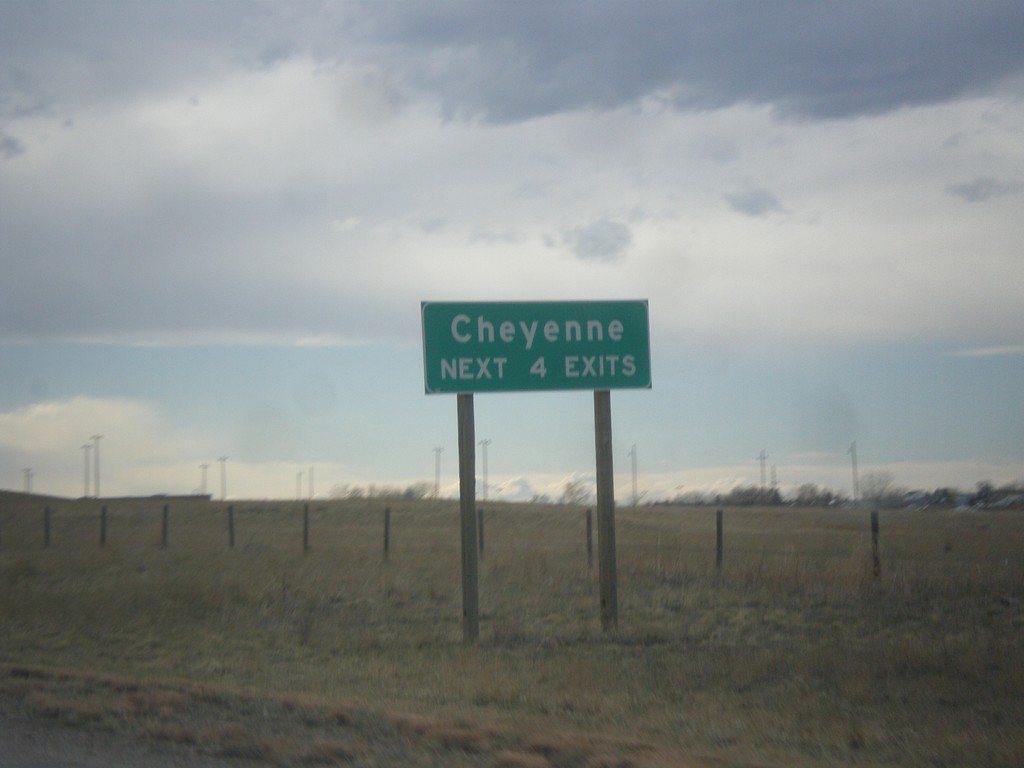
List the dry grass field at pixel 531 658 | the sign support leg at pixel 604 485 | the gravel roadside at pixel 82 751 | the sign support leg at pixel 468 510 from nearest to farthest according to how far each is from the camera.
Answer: the gravel roadside at pixel 82 751, the dry grass field at pixel 531 658, the sign support leg at pixel 468 510, the sign support leg at pixel 604 485

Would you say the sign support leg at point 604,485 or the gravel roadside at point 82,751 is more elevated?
the sign support leg at point 604,485

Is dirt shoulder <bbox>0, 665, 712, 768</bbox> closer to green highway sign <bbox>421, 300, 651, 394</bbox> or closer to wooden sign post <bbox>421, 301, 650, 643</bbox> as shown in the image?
wooden sign post <bbox>421, 301, 650, 643</bbox>

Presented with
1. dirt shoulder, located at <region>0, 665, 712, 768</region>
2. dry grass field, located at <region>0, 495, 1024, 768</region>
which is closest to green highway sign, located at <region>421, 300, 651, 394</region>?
dry grass field, located at <region>0, 495, 1024, 768</region>

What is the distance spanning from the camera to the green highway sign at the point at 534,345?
599 inches

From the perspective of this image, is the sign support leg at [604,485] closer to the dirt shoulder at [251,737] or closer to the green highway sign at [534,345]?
the green highway sign at [534,345]

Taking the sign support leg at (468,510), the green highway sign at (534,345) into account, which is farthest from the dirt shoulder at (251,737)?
the green highway sign at (534,345)

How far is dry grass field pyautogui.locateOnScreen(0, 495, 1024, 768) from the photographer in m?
8.20

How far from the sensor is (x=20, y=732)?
8398 millimetres

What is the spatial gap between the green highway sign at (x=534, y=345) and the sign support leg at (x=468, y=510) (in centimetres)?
47

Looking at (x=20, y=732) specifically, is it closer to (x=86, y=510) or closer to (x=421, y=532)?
(x=421, y=532)

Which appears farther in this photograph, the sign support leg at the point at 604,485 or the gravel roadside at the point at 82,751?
the sign support leg at the point at 604,485

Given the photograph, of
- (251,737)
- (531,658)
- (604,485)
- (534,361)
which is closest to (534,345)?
(534,361)

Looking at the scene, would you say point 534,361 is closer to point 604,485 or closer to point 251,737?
point 604,485

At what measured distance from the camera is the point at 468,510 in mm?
15211
